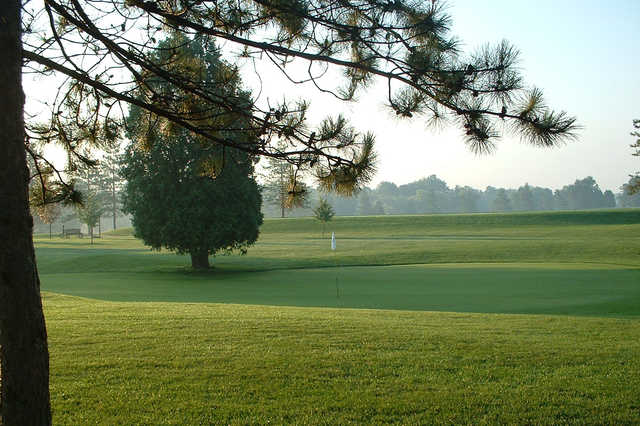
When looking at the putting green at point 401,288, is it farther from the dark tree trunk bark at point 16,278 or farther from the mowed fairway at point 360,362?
the dark tree trunk bark at point 16,278

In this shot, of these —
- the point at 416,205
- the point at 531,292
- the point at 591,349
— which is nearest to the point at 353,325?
the point at 591,349

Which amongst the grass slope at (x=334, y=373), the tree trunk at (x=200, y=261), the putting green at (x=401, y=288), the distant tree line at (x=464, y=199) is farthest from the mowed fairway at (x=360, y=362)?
the distant tree line at (x=464, y=199)

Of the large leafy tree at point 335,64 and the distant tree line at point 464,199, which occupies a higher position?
the distant tree line at point 464,199

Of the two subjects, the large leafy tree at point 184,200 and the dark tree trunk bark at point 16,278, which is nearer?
the dark tree trunk bark at point 16,278

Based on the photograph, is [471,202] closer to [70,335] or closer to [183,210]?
[183,210]

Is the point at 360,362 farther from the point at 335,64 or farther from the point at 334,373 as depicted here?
the point at 335,64

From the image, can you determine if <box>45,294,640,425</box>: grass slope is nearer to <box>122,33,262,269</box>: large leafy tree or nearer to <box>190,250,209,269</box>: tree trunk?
<box>122,33,262,269</box>: large leafy tree

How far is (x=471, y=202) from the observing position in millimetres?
130875

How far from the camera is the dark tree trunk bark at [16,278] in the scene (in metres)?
3.60

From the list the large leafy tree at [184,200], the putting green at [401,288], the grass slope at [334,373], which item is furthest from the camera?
the large leafy tree at [184,200]

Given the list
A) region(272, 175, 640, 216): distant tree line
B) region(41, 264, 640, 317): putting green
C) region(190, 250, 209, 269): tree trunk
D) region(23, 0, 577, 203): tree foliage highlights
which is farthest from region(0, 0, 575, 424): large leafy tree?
region(272, 175, 640, 216): distant tree line

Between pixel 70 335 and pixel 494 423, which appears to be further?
pixel 70 335

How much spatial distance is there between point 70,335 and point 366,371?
14.5 feet

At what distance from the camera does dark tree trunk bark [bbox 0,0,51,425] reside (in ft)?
11.8
